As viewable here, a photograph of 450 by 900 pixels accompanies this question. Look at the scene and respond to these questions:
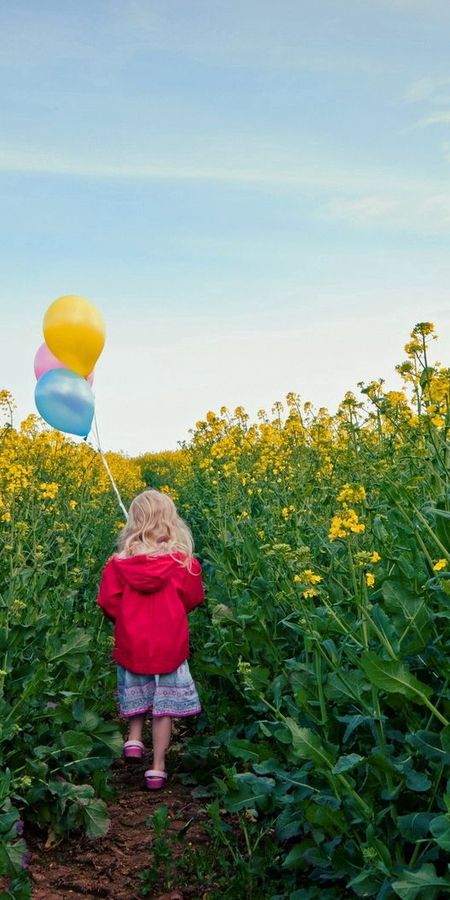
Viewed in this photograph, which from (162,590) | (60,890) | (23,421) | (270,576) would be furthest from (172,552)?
(23,421)

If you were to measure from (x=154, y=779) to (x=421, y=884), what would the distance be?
2.24 m

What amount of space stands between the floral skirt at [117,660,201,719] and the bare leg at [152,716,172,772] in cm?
4

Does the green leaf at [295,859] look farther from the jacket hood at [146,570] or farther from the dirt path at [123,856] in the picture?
the jacket hood at [146,570]

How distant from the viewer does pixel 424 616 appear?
2.94 m

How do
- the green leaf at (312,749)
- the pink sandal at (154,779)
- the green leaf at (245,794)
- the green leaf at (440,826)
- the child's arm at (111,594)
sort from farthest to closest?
the child's arm at (111,594) < the pink sandal at (154,779) < the green leaf at (245,794) < the green leaf at (312,749) < the green leaf at (440,826)

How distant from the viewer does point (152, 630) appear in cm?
469

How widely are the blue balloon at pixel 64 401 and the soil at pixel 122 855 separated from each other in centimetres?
452

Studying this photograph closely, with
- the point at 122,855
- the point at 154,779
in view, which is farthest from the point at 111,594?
the point at 122,855

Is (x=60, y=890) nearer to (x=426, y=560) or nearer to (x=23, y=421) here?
(x=426, y=560)

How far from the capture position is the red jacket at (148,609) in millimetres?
4676

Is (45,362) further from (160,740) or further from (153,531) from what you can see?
(160,740)

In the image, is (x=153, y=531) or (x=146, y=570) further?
(x=153, y=531)

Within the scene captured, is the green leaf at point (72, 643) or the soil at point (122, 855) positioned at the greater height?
the green leaf at point (72, 643)

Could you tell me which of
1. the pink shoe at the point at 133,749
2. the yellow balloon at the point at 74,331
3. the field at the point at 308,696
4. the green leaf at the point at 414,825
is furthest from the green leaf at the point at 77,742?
the yellow balloon at the point at 74,331
